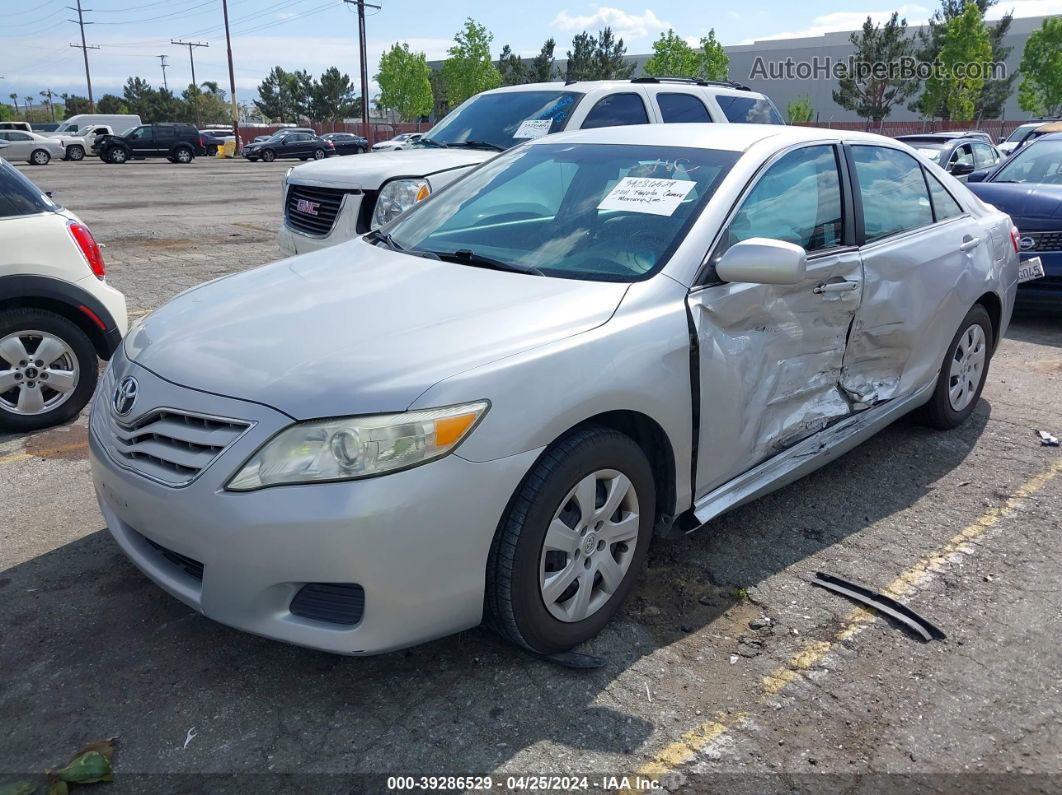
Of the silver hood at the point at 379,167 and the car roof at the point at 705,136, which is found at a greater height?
the car roof at the point at 705,136

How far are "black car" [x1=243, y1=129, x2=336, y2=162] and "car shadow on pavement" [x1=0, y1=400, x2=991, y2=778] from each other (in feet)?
138

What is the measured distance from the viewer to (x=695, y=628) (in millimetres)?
3160

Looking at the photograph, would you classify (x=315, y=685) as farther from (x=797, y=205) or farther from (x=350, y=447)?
(x=797, y=205)

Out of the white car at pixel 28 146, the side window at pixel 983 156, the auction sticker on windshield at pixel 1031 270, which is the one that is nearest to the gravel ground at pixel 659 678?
the auction sticker on windshield at pixel 1031 270

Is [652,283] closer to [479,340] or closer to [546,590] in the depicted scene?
[479,340]

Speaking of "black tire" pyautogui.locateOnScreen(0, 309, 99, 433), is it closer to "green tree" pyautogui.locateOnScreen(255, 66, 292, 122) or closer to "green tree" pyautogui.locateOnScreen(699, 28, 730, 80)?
"green tree" pyautogui.locateOnScreen(699, 28, 730, 80)

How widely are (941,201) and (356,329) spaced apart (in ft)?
11.3

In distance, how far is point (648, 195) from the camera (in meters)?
3.48

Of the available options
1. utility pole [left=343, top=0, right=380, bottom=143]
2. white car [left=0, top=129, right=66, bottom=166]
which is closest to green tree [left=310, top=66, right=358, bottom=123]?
utility pole [left=343, top=0, right=380, bottom=143]

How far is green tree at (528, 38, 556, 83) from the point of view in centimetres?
6888

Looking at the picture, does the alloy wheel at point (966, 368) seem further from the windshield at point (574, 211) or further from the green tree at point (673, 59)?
the green tree at point (673, 59)

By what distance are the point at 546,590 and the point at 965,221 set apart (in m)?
3.46

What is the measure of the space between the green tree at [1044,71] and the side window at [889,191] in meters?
54.0

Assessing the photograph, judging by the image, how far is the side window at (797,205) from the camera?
3.48 metres
